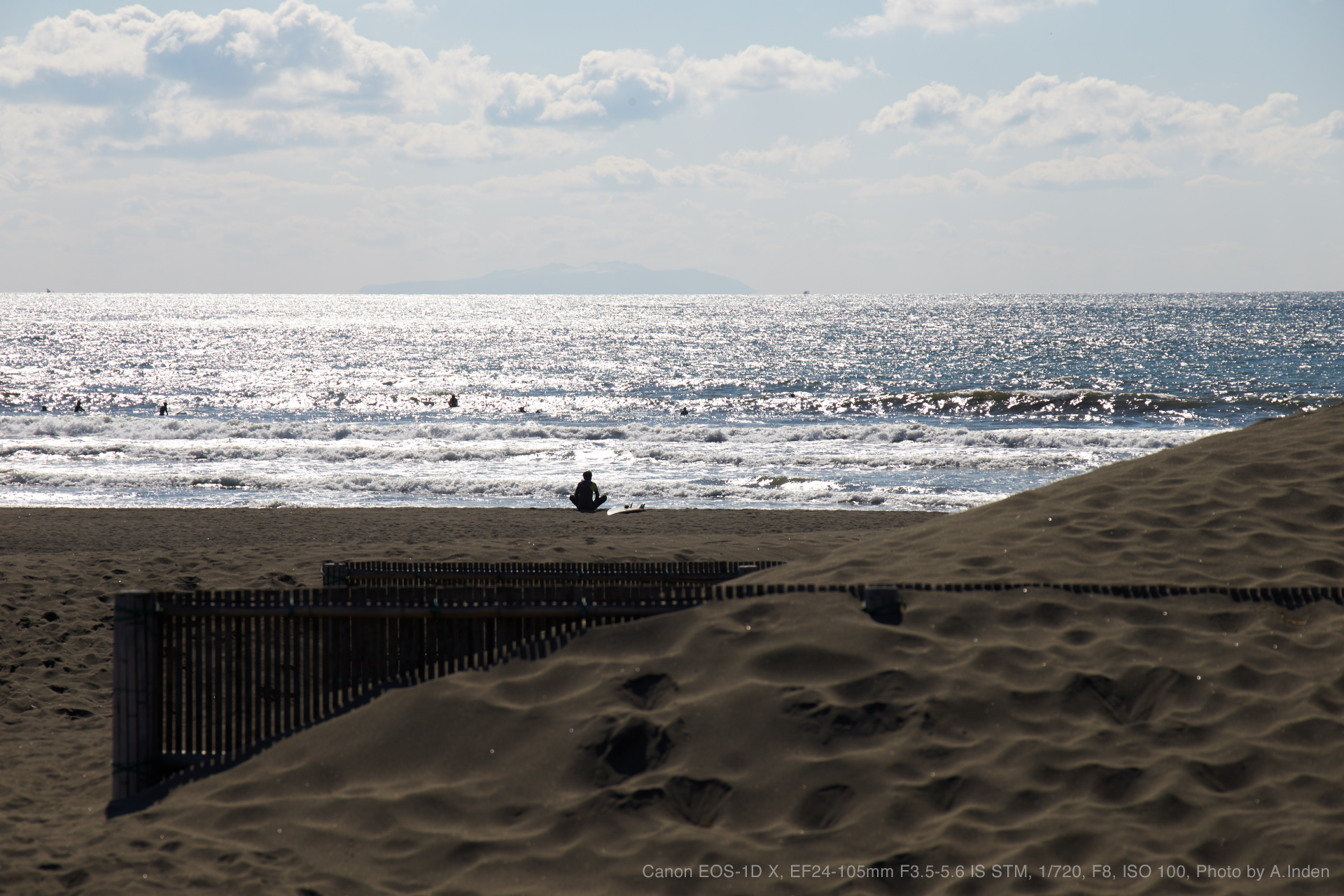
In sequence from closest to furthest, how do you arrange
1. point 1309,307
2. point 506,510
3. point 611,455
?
point 506,510 < point 611,455 < point 1309,307

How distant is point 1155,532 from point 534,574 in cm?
548

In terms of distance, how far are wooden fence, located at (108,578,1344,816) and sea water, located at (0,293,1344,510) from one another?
16.5 metres

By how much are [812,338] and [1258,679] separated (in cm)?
9786

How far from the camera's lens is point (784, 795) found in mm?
4988

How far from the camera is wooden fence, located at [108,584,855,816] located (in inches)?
232

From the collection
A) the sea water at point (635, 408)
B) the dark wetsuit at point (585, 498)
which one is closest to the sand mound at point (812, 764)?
the dark wetsuit at point (585, 498)

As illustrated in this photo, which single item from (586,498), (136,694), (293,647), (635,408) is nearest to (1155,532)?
(293,647)

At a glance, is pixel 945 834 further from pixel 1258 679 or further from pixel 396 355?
pixel 396 355

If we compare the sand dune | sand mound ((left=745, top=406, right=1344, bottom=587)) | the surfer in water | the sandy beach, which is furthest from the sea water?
the sandy beach

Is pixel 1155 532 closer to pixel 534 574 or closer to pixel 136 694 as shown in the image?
pixel 534 574

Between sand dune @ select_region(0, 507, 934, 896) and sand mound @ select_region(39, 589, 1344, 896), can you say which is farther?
sand dune @ select_region(0, 507, 934, 896)

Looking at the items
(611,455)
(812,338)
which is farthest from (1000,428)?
(812,338)

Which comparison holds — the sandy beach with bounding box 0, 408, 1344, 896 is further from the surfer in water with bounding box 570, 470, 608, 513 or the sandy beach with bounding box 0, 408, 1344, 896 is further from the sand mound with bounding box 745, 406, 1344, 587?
the surfer in water with bounding box 570, 470, 608, 513

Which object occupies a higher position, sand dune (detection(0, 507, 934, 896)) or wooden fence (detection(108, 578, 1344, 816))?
wooden fence (detection(108, 578, 1344, 816))
